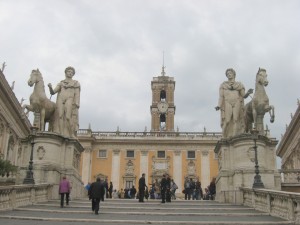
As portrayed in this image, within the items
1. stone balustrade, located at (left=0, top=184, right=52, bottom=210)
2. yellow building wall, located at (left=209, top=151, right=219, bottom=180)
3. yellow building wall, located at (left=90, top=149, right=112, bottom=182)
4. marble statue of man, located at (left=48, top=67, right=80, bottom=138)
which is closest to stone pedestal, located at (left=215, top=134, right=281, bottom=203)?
marble statue of man, located at (left=48, top=67, right=80, bottom=138)

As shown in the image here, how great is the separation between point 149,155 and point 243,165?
39.7 m

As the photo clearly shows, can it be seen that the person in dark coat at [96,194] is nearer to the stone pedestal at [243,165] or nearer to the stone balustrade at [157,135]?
the stone pedestal at [243,165]

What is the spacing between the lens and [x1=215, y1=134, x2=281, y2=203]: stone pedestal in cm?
1716

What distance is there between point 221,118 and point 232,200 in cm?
466

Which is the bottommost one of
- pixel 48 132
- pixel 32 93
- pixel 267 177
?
pixel 267 177

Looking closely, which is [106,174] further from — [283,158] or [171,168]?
[283,158]

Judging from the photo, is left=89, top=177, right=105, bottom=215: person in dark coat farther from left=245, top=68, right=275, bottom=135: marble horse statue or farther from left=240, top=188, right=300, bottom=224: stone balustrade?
left=245, top=68, right=275, bottom=135: marble horse statue

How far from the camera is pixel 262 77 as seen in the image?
61.1ft

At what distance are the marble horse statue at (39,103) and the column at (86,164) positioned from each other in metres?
36.0

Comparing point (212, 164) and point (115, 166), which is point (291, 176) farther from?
point (115, 166)

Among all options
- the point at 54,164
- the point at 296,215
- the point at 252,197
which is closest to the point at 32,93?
the point at 54,164

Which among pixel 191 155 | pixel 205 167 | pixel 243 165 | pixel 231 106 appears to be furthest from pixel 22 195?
pixel 205 167

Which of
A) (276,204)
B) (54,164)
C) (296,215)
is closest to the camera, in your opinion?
(296,215)

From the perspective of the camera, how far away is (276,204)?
488 inches
